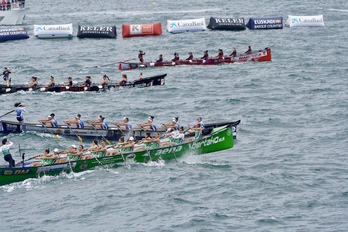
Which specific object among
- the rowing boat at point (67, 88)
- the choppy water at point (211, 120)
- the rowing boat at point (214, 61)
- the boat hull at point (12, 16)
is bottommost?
the choppy water at point (211, 120)

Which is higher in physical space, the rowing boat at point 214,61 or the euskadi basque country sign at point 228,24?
the euskadi basque country sign at point 228,24

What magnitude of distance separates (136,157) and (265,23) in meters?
47.9

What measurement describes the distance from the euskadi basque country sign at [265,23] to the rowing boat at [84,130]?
4307 centimetres

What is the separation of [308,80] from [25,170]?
30.5 meters

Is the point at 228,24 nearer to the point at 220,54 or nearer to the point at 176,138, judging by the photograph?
the point at 220,54

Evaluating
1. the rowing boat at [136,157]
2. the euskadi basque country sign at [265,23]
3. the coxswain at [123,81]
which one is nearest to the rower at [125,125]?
the rowing boat at [136,157]

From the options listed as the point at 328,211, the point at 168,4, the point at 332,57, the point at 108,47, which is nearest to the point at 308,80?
the point at 332,57

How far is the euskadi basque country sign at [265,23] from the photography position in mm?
89625

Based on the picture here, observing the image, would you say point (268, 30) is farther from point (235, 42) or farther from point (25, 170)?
point (25, 170)

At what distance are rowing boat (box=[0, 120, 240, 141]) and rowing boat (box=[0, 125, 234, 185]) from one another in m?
1.63

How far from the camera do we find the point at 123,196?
40.7m

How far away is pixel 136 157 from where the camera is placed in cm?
4503

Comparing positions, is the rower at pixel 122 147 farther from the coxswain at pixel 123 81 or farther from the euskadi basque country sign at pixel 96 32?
the euskadi basque country sign at pixel 96 32

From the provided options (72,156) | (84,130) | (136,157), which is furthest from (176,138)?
(84,130)
